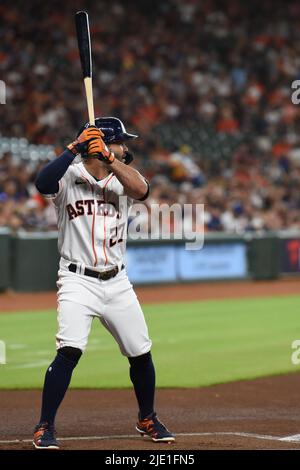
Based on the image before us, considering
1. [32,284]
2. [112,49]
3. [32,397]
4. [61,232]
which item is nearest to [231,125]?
[112,49]

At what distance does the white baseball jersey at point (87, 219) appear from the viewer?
609 cm

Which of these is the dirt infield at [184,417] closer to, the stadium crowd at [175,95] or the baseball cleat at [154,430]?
the baseball cleat at [154,430]

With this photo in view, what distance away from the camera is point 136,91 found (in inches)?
971

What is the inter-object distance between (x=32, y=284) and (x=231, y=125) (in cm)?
1000

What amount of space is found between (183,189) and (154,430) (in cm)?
1646

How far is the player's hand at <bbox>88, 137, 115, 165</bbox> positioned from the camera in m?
5.80

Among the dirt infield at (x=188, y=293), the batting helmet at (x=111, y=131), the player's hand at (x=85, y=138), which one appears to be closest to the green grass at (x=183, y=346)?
the dirt infield at (x=188, y=293)

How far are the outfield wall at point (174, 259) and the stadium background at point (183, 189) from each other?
0.04 metres

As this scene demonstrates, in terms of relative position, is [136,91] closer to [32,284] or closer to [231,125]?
[231,125]

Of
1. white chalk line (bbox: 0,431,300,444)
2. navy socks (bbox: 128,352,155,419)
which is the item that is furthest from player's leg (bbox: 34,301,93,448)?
navy socks (bbox: 128,352,155,419)

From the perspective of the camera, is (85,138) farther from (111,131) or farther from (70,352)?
(70,352)

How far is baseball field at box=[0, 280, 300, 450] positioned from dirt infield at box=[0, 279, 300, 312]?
13 cm

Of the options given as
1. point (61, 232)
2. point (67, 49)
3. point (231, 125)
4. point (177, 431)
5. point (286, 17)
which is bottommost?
point (177, 431)

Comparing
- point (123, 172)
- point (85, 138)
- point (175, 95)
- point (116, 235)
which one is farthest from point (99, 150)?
point (175, 95)
